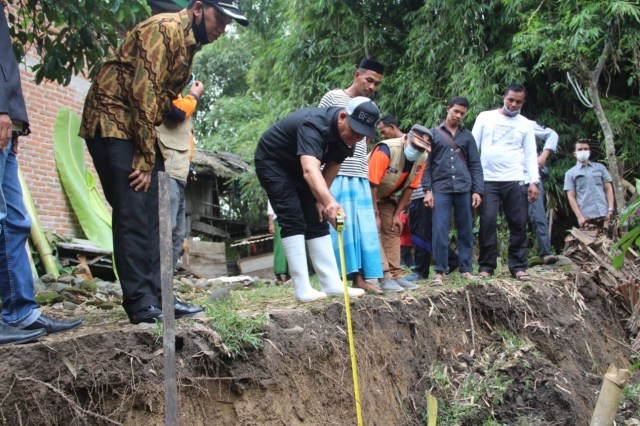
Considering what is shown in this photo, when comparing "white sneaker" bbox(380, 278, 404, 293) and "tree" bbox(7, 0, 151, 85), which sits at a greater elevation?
"tree" bbox(7, 0, 151, 85)

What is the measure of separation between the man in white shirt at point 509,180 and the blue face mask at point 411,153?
118cm

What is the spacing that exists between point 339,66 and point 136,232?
10338 millimetres

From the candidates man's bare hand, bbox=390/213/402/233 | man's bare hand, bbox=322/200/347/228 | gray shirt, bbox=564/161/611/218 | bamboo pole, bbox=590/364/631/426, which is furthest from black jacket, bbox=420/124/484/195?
bamboo pole, bbox=590/364/631/426

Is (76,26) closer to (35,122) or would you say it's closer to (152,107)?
(152,107)

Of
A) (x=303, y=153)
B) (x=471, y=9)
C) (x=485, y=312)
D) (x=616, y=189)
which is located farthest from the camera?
(x=471, y=9)

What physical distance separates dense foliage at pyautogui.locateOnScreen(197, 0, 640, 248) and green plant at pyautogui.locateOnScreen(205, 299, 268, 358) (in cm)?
749

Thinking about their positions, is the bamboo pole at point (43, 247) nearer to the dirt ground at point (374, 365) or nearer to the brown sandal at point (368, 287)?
the brown sandal at point (368, 287)

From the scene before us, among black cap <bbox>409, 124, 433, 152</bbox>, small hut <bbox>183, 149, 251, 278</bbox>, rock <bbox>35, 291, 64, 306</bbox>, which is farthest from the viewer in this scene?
small hut <bbox>183, 149, 251, 278</bbox>

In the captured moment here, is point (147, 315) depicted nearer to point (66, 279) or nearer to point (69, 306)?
point (69, 306)

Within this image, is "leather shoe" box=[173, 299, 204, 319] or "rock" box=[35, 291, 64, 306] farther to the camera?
"rock" box=[35, 291, 64, 306]

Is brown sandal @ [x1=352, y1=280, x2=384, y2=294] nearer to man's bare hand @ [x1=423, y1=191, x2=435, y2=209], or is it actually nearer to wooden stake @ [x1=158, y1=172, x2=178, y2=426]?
man's bare hand @ [x1=423, y1=191, x2=435, y2=209]

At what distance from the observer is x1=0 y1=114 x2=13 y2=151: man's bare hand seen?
3.26 m

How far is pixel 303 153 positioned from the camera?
467 centimetres

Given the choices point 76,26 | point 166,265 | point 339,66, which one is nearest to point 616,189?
point 339,66
